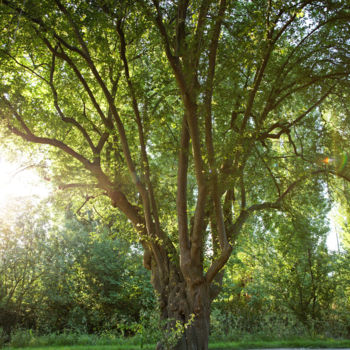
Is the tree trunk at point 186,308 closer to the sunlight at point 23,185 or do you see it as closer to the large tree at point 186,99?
the large tree at point 186,99

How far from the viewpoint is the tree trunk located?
583 cm

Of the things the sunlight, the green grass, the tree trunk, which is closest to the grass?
the green grass

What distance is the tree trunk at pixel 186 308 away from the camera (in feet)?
19.1

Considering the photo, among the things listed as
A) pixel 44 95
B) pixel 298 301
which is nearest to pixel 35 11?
pixel 44 95

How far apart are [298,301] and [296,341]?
208cm

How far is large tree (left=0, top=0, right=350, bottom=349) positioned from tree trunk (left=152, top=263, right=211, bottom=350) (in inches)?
0.8

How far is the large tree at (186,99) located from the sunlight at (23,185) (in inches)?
39.4

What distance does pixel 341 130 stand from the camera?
7.73 m

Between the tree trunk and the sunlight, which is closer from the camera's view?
the tree trunk

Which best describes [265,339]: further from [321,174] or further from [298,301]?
[321,174]

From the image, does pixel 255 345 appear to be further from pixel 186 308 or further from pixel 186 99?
pixel 186 99

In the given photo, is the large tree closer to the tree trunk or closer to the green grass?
the tree trunk

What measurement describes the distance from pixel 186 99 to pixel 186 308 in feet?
12.2


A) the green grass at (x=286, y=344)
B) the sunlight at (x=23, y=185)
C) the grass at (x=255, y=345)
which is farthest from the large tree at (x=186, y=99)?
the green grass at (x=286, y=344)
